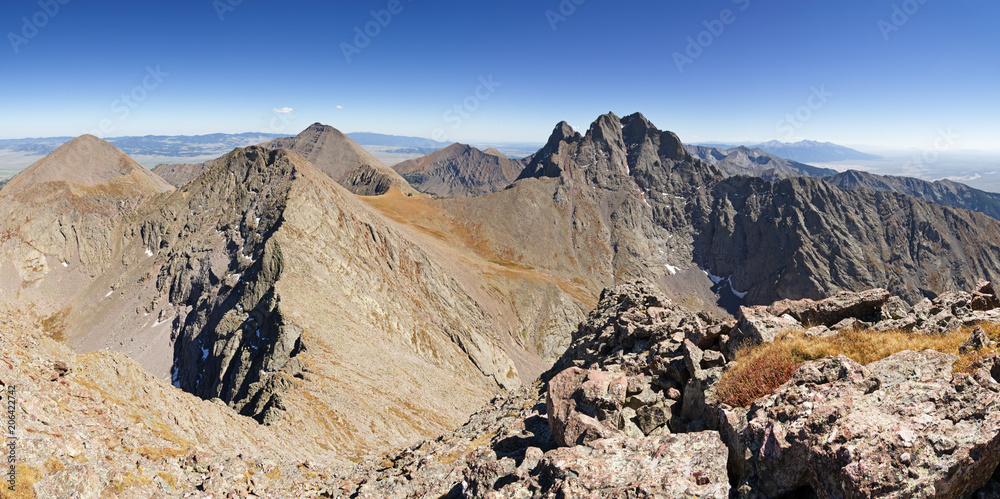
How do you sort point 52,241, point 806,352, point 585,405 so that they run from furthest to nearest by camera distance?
point 52,241
point 585,405
point 806,352

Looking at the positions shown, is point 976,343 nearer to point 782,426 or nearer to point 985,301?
point 782,426

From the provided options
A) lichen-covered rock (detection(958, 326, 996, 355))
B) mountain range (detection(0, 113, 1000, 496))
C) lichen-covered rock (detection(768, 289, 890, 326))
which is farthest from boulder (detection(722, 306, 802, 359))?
lichen-covered rock (detection(958, 326, 996, 355))

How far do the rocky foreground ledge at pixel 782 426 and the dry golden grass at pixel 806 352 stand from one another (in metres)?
0.76

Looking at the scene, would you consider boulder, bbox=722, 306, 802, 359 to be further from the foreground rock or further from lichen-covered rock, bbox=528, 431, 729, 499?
lichen-covered rock, bbox=528, 431, 729, 499

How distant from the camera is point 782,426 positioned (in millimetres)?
10219

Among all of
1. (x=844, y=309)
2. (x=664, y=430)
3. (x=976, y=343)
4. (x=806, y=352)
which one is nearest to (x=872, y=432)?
(x=806, y=352)

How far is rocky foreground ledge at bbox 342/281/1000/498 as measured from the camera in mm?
8062

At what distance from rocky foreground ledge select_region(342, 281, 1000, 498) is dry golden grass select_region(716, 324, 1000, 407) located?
29.8 inches

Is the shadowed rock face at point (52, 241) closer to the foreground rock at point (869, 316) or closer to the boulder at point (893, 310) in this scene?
the foreground rock at point (869, 316)

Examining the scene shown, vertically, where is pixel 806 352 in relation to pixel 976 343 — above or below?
below

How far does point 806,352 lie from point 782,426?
516cm

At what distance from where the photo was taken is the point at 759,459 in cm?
1009

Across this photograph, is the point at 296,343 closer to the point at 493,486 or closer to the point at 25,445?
the point at 25,445

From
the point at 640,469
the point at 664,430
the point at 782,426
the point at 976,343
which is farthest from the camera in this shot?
the point at 664,430
